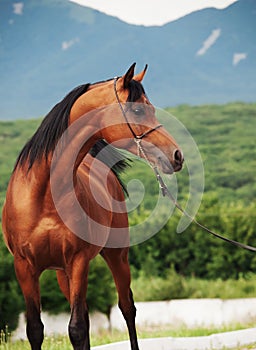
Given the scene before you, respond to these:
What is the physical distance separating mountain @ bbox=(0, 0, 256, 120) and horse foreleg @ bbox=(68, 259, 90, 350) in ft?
109

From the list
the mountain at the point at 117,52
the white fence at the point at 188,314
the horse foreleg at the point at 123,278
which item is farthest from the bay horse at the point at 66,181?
the mountain at the point at 117,52

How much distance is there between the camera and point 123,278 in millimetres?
5680

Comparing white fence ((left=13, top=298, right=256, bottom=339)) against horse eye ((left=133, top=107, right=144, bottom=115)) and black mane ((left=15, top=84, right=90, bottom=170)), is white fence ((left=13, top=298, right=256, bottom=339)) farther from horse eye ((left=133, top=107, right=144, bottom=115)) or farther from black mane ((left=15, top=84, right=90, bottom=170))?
horse eye ((left=133, top=107, right=144, bottom=115))

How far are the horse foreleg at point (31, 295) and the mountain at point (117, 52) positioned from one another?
108 feet

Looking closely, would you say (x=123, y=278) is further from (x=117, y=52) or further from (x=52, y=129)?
(x=117, y=52)

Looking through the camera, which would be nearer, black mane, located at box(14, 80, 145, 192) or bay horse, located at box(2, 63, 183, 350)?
bay horse, located at box(2, 63, 183, 350)

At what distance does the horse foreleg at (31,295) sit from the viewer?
4.52 metres

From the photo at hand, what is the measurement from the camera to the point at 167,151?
4219mm

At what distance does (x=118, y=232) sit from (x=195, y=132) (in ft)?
90.5

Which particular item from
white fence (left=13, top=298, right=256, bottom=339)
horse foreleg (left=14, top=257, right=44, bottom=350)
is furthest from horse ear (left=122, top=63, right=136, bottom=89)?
white fence (left=13, top=298, right=256, bottom=339)

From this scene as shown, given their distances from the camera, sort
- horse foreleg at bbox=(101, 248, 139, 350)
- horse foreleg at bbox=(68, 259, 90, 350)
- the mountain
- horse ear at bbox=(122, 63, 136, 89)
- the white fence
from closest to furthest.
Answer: horse ear at bbox=(122, 63, 136, 89) < horse foreleg at bbox=(68, 259, 90, 350) < horse foreleg at bbox=(101, 248, 139, 350) < the white fence < the mountain

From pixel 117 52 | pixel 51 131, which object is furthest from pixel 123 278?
pixel 117 52

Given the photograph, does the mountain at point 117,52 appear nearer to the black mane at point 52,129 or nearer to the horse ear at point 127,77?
the black mane at point 52,129

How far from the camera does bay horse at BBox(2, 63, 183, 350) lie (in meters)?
4.32
